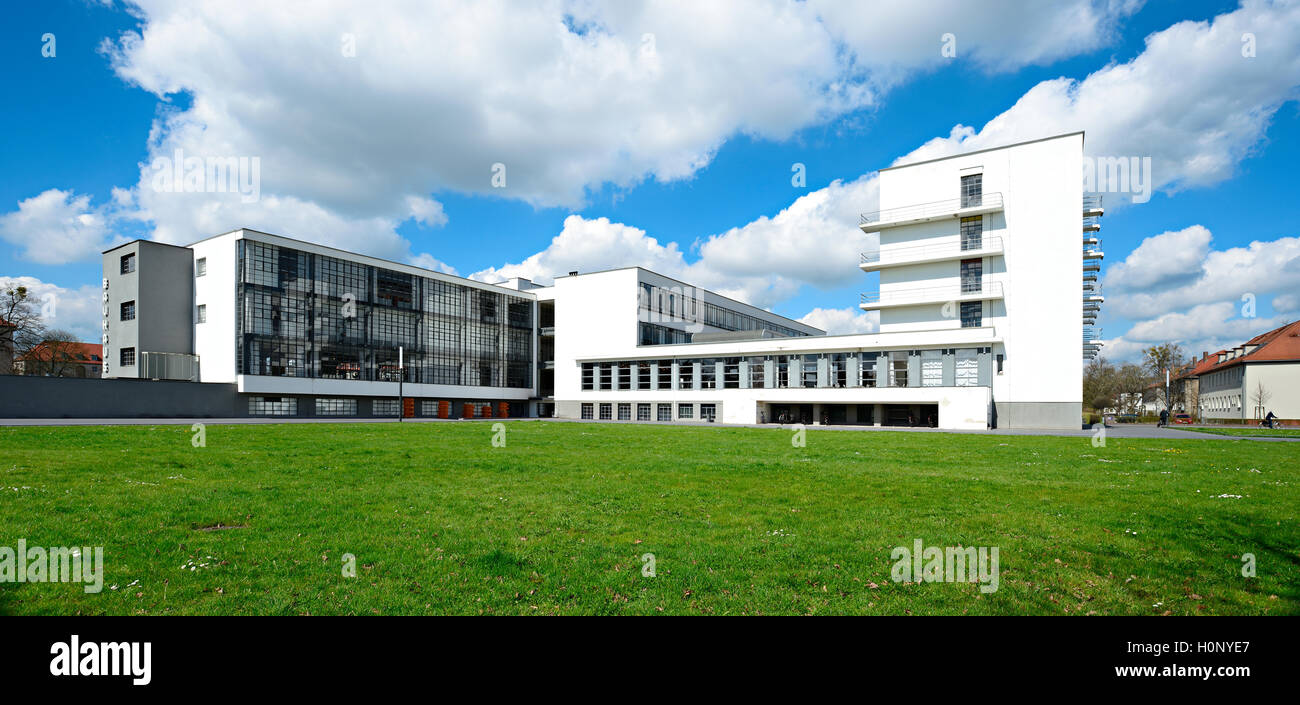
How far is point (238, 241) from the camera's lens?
53969 mm

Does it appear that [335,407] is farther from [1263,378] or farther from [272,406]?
[1263,378]

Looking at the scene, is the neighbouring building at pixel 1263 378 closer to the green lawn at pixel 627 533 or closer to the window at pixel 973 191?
the window at pixel 973 191

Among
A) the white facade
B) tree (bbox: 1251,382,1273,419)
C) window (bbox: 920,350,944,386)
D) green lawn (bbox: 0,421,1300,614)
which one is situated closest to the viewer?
green lawn (bbox: 0,421,1300,614)

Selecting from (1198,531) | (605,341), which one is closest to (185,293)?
(605,341)

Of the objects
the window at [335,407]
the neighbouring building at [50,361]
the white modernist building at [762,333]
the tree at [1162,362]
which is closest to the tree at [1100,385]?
the tree at [1162,362]

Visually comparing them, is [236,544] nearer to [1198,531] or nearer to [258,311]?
[1198,531]

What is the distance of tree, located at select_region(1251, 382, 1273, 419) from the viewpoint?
76.1 m

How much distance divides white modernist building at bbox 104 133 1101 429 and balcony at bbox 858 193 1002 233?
0.51 feet

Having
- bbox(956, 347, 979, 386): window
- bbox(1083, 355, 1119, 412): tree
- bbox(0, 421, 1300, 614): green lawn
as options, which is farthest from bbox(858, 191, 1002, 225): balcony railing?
bbox(1083, 355, 1119, 412): tree

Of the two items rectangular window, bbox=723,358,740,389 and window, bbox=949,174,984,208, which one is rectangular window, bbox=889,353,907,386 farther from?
rectangular window, bbox=723,358,740,389

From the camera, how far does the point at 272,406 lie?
55.9 m

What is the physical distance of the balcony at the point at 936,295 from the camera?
53.0 m

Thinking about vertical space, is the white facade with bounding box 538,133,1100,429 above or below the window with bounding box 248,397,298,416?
above

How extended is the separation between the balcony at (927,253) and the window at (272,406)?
5447cm
